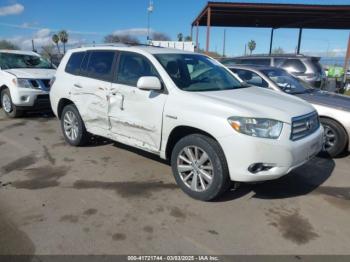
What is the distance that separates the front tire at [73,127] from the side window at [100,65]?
0.79 meters

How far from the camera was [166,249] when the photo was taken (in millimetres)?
3006

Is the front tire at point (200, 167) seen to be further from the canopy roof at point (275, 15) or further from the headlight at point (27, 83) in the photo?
the canopy roof at point (275, 15)

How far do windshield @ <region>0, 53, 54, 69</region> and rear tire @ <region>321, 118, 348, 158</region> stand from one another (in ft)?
25.2

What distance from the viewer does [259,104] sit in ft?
12.5

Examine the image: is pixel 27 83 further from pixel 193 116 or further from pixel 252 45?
pixel 252 45

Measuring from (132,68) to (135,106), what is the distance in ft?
2.06

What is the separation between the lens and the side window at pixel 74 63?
5.75 m

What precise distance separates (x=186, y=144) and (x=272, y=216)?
128 centimetres

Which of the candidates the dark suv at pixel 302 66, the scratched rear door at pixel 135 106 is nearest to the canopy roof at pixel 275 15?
the dark suv at pixel 302 66

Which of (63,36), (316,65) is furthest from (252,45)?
(316,65)

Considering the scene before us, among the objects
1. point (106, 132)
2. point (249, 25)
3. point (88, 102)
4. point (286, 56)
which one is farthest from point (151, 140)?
point (249, 25)

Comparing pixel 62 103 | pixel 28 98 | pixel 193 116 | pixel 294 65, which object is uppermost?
pixel 294 65

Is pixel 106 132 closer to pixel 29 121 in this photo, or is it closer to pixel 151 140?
pixel 151 140

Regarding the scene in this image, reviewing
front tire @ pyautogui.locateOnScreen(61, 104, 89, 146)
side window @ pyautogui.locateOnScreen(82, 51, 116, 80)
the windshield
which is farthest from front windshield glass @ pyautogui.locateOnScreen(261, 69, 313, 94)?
the windshield
